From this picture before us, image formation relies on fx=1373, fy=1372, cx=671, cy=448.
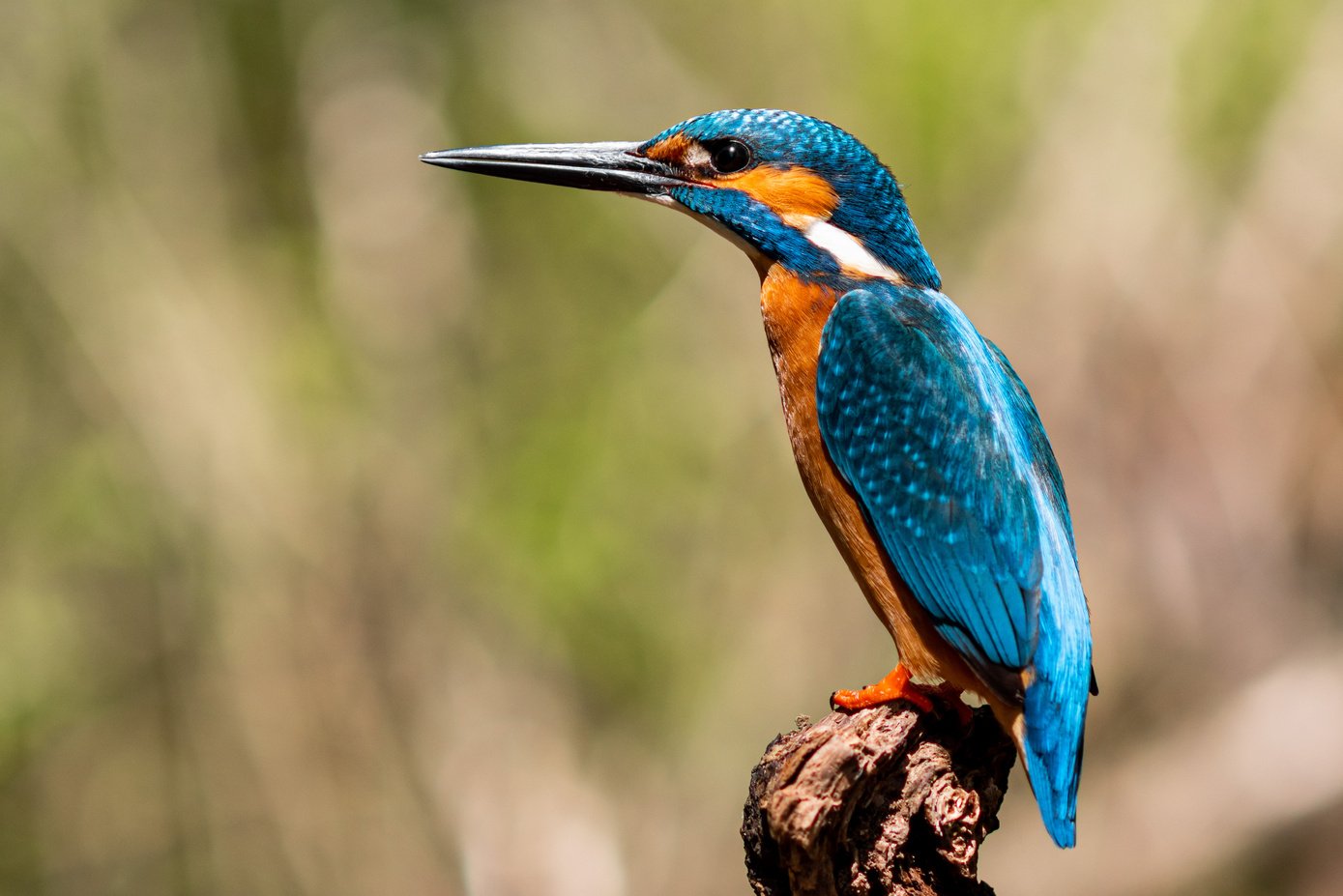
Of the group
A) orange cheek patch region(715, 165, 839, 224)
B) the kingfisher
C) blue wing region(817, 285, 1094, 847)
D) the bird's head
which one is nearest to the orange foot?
the kingfisher

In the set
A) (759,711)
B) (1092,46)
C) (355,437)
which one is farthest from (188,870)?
(1092,46)

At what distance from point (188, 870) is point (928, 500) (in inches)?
143

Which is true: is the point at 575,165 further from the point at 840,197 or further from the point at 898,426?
the point at 898,426

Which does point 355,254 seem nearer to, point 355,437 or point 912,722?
point 355,437

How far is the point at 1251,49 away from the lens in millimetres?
5051

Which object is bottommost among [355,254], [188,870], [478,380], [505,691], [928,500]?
[188,870]

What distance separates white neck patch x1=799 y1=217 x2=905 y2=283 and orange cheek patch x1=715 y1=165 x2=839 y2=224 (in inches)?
1.2

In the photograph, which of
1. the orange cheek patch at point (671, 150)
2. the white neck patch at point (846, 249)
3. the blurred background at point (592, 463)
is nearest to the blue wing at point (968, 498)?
the white neck patch at point (846, 249)

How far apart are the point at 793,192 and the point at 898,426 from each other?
67 cm

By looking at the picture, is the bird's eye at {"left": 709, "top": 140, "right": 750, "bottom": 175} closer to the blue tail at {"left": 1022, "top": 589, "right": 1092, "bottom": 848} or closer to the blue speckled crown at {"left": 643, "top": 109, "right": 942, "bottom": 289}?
the blue speckled crown at {"left": 643, "top": 109, "right": 942, "bottom": 289}

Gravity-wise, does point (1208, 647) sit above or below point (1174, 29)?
below

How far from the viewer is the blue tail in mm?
2574

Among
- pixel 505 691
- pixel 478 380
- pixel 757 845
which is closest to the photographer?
pixel 757 845

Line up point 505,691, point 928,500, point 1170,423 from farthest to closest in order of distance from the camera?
point 505,691 < point 1170,423 < point 928,500
